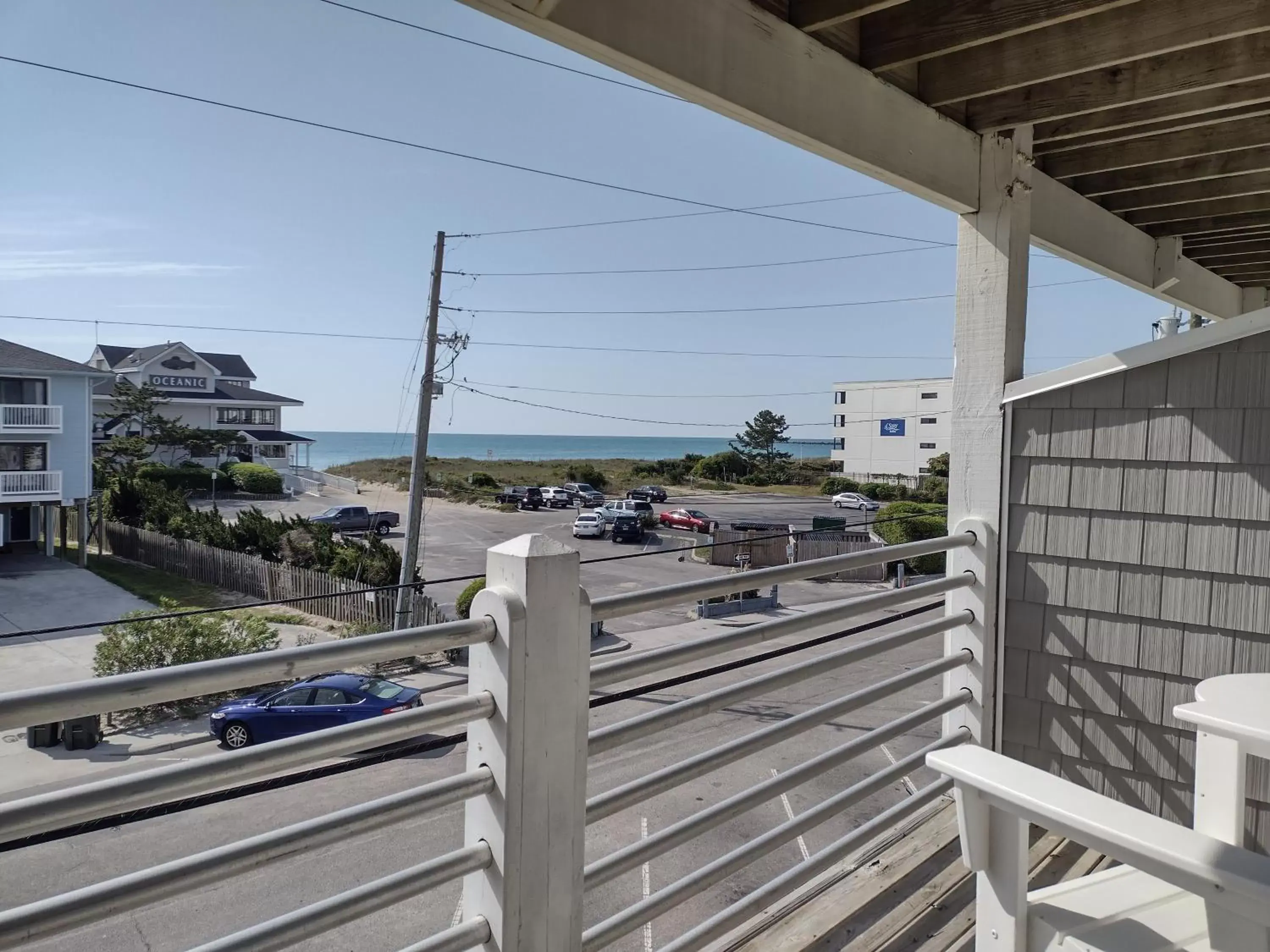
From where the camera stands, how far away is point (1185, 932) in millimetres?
1021

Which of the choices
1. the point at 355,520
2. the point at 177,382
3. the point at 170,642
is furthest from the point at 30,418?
the point at 177,382

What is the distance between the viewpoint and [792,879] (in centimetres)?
148

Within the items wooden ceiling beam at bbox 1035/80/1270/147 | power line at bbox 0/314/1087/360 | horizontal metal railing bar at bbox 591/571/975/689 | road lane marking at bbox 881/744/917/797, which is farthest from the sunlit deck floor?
power line at bbox 0/314/1087/360

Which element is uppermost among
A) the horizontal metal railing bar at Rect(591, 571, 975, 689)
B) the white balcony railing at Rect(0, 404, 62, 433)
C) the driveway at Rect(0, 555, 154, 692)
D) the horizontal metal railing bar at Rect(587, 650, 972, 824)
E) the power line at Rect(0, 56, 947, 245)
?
the power line at Rect(0, 56, 947, 245)

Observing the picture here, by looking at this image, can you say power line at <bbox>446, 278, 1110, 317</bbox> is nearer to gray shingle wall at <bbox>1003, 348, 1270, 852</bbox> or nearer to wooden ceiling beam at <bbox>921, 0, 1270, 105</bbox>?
wooden ceiling beam at <bbox>921, 0, 1270, 105</bbox>

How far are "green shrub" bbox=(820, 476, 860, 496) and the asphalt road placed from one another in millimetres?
28905

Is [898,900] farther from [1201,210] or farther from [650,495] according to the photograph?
[650,495]

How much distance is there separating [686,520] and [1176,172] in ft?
70.5

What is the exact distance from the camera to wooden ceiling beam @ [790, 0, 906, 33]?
5.84ft

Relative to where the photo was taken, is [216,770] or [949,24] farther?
[949,24]

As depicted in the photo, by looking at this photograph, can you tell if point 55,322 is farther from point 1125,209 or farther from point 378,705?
point 1125,209

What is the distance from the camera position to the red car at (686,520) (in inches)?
929

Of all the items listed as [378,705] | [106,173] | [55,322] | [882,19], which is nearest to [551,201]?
[106,173]

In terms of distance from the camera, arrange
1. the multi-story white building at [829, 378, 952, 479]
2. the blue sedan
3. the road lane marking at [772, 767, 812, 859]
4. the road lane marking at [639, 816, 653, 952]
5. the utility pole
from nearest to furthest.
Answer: the road lane marking at [639, 816, 653, 952], the road lane marking at [772, 767, 812, 859], the blue sedan, the utility pole, the multi-story white building at [829, 378, 952, 479]
